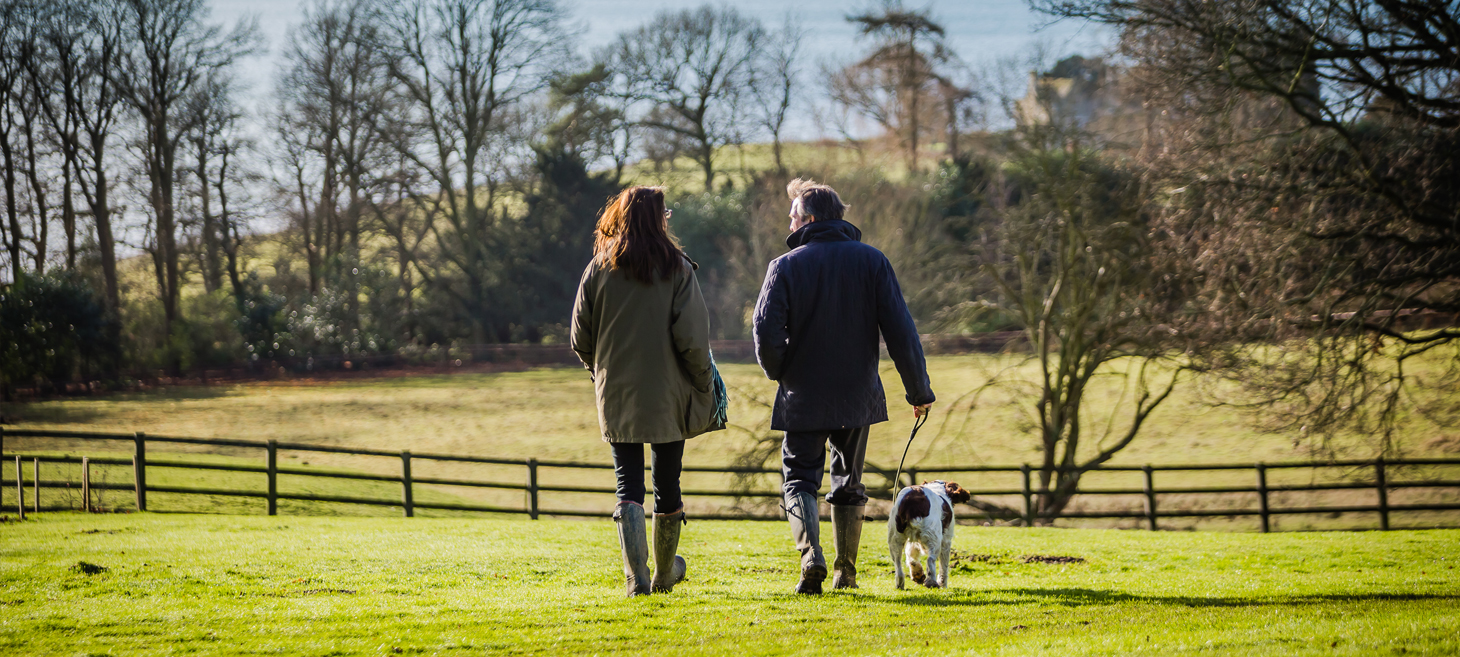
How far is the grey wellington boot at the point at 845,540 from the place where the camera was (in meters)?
4.58

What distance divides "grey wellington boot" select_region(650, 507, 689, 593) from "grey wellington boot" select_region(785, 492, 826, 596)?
20.9 inches

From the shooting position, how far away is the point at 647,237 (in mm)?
4426

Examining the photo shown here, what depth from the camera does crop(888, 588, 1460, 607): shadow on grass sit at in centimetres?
437

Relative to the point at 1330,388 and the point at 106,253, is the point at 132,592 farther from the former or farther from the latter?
the point at 106,253

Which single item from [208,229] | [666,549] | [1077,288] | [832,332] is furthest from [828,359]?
[208,229]

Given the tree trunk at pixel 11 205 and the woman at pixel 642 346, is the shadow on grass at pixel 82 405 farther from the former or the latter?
the woman at pixel 642 346

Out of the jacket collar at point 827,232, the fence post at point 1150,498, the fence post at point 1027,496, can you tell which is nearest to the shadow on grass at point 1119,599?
the jacket collar at point 827,232

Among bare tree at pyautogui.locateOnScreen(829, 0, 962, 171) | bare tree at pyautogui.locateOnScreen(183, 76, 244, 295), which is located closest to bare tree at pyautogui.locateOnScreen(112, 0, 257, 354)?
bare tree at pyautogui.locateOnScreen(183, 76, 244, 295)

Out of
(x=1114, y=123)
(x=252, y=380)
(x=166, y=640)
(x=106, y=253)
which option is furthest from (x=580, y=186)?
(x=166, y=640)

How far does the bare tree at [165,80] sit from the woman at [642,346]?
3181 cm

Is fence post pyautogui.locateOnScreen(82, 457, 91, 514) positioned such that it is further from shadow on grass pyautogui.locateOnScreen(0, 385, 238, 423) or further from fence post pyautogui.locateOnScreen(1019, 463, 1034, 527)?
fence post pyautogui.locateOnScreen(1019, 463, 1034, 527)

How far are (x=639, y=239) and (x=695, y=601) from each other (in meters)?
1.68

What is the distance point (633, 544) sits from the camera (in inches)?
179

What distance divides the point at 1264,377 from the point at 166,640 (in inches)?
513
